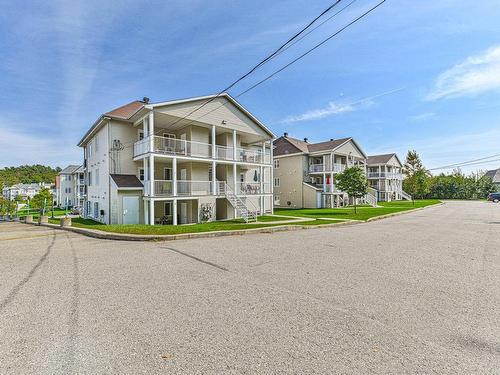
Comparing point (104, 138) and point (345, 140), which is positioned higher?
point (345, 140)

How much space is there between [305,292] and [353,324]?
138cm

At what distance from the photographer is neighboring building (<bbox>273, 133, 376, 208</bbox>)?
114ft

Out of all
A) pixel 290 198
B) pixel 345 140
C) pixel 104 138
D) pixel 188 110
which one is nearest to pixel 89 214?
pixel 104 138

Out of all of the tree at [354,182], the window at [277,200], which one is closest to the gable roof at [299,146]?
the window at [277,200]

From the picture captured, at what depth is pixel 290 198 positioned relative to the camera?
3647 centimetres

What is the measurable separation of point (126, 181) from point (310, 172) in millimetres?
24520

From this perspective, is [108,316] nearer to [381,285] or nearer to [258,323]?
→ [258,323]

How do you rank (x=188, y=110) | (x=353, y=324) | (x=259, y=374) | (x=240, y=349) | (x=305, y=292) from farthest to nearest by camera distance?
(x=188, y=110) → (x=305, y=292) → (x=353, y=324) → (x=240, y=349) → (x=259, y=374)

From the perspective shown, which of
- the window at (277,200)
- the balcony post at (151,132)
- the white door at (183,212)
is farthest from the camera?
the window at (277,200)

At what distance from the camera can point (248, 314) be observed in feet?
13.9

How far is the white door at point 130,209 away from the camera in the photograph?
1853 centimetres

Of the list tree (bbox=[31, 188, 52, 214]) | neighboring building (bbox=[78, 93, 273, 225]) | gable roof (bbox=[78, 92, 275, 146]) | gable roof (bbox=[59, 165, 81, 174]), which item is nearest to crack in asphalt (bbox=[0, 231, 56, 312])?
neighboring building (bbox=[78, 93, 273, 225])

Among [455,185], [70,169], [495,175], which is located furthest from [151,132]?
[495,175]

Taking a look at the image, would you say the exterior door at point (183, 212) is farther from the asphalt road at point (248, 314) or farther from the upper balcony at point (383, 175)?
the upper balcony at point (383, 175)
